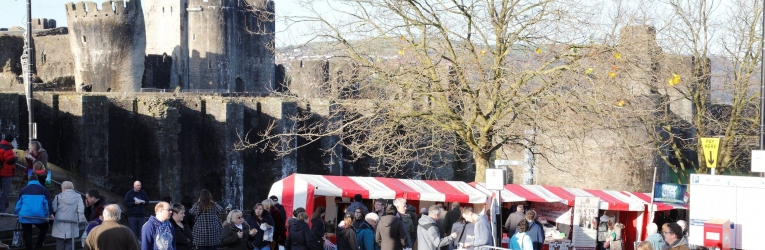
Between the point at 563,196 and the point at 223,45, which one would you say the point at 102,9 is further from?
the point at 563,196

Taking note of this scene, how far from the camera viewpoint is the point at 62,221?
15781 millimetres

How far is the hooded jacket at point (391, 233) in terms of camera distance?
15508 millimetres

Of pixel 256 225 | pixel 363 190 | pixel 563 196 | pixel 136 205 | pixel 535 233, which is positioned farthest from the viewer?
pixel 563 196

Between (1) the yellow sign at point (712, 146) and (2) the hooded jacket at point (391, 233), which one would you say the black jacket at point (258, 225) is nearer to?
(2) the hooded jacket at point (391, 233)

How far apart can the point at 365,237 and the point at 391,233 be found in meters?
0.63

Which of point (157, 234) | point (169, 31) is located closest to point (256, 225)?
point (157, 234)

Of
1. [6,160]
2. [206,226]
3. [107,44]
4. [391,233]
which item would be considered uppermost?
[107,44]

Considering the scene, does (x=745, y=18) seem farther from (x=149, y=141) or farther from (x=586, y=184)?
(x=149, y=141)

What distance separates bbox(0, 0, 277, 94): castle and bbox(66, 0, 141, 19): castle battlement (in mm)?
41

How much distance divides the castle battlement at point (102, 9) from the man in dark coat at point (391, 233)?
36116 mm

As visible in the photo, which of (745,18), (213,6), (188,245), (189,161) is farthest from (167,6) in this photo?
(188,245)

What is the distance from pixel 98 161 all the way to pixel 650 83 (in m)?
15.7

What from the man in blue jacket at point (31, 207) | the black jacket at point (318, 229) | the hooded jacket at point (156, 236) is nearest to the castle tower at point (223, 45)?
the man in blue jacket at point (31, 207)

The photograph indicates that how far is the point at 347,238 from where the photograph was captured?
1578 centimetres
